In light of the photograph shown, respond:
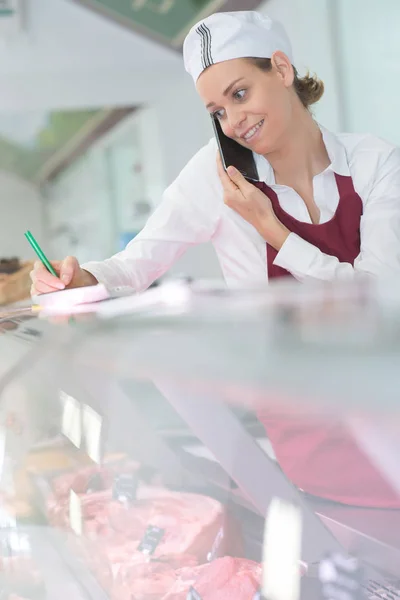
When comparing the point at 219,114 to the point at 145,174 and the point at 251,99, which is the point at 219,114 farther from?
the point at 145,174

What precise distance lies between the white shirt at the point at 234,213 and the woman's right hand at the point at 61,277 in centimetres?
3

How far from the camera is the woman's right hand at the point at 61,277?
2.06 ft

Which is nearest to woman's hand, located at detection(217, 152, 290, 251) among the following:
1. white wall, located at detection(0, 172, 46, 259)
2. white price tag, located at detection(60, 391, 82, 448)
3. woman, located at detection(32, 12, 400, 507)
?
woman, located at detection(32, 12, 400, 507)

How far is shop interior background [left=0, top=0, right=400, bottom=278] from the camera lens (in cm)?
216

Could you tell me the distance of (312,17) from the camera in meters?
2.18

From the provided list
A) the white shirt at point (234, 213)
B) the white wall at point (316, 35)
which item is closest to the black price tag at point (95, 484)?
the white shirt at point (234, 213)

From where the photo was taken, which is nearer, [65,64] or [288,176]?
[288,176]

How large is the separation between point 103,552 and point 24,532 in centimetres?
7

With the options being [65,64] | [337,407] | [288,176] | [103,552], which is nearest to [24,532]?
[103,552]

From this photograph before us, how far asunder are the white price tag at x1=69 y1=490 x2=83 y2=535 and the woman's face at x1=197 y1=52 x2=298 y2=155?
14.5 inches

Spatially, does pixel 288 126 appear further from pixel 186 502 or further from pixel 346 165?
pixel 186 502

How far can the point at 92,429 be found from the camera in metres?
0.47

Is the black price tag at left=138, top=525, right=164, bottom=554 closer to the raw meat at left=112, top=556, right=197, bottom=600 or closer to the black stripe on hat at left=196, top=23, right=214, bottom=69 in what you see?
the raw meat at left=112, top=556, right=197, bottom=600

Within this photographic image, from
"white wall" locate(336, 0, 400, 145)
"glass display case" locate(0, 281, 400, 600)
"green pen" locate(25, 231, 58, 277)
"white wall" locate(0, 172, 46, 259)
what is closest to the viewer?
"glass display case" locate(0, 281, 400, 600)
